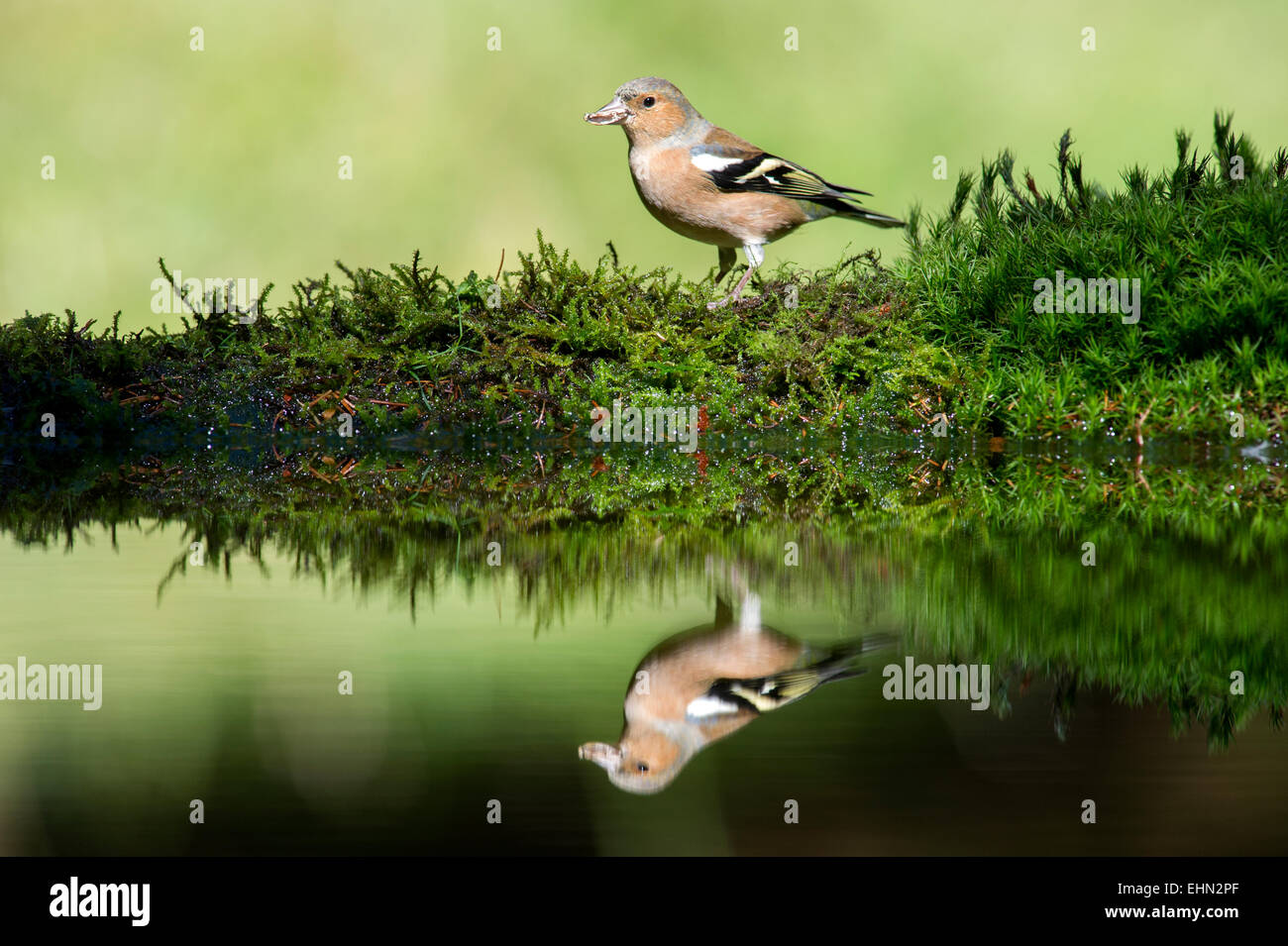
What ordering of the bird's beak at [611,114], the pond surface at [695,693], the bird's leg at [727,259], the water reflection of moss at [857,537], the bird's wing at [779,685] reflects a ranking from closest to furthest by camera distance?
the pond surface at [695,693] → the bird's wing at [779,685] → the water reflection of moss at [857,537] → the bird's beak at [611,114] → the bird's leg at [727,259]

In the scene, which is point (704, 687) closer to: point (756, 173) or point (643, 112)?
point (756, 173)

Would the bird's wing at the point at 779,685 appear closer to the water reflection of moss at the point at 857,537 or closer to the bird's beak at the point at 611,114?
the water reflection of moss at the point at 857,537

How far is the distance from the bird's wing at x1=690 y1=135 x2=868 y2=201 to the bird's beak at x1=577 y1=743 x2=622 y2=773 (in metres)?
6.24

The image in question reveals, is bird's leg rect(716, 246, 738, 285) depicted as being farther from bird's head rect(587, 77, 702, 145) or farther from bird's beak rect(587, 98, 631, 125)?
bird's beak rect(587, 98, 631, 125)

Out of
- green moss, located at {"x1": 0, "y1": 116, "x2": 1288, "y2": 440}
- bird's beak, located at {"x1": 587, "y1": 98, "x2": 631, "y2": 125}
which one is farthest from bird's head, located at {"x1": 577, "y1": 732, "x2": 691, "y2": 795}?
bird's beak, located at {"x1": 587, "y1": 98, "x2": 631, "y2": 125}

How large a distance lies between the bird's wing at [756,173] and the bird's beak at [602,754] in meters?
6.24

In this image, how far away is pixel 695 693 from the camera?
2.76 m

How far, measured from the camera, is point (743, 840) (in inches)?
79.3

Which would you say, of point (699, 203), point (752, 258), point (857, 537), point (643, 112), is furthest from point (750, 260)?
point (857, 537)

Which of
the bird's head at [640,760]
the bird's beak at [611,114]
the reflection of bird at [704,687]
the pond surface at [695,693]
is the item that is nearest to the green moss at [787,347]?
the bird's beak at [611,114]

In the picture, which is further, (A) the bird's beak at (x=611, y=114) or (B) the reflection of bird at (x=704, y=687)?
(A) the bird's beak at (x=611, y=114)

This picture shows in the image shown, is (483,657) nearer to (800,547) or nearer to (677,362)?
(800,547)

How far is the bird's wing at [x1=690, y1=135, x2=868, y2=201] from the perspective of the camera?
8.13 meters

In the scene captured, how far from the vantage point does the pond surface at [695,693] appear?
6.77 ft
